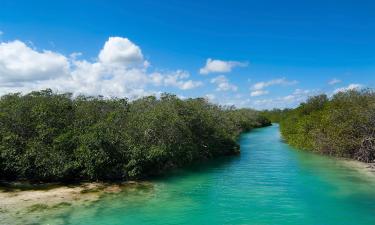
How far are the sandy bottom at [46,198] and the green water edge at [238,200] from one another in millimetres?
229

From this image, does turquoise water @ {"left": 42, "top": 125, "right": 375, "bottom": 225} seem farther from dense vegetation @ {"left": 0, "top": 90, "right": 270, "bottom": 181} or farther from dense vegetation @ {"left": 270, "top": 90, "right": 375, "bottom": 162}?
dense vegetation @ {"left": 270, "top": 90, "right": 375, "bottom": 162}

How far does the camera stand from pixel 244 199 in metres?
27.4

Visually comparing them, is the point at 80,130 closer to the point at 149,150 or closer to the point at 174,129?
the point at 149,150

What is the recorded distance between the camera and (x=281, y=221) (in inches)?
885

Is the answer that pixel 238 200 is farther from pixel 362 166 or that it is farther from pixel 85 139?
pixel 362 166

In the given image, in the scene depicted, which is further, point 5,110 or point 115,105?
point 115,105

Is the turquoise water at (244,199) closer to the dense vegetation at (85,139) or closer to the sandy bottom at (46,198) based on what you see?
the sandy bottom at (46,198)

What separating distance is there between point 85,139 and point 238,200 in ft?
42.7

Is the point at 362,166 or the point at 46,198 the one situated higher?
the point at 362,166

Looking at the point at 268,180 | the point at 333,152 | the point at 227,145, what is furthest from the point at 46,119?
the point at 333,152

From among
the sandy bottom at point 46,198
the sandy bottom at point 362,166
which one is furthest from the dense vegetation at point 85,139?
the sandy bottom at point 362,166

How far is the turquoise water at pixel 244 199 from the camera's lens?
22.8 metres

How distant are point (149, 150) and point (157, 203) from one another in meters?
7.97

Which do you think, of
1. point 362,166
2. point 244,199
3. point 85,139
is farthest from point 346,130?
point 85,139
